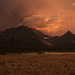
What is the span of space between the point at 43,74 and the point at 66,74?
2.76 m

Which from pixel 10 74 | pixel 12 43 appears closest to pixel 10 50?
pixel 12 43

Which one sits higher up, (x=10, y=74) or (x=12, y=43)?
(x=12, y=43)

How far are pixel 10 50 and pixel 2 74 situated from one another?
2692 inches

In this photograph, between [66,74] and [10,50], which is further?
[10,50]

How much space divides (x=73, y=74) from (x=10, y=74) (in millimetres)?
7628

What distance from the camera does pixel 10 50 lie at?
8081 centimetres

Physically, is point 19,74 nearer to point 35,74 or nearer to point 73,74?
point 35,74

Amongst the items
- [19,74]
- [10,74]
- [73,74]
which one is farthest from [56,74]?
[10,74]

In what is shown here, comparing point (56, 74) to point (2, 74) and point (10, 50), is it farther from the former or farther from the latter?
point (10, 50)

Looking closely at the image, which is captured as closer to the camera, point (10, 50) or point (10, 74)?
point (10, 74)

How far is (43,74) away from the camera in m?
14.1

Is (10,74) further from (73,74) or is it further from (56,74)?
(73,74)

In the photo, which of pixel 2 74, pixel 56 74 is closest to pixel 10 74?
pixel 2 74

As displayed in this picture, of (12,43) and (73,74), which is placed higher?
(12,43)
